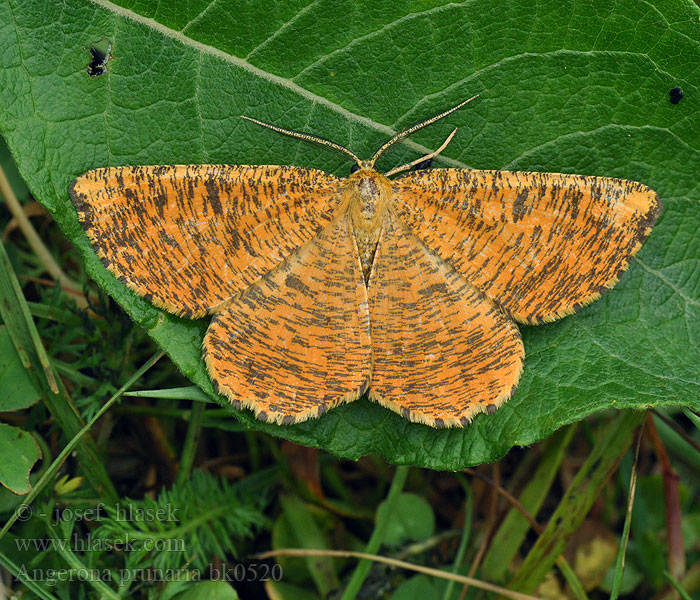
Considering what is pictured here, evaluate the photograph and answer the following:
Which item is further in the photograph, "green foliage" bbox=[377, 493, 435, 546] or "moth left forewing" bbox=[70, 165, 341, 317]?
"green foliage" bbox=[377, 493, 435, 546]

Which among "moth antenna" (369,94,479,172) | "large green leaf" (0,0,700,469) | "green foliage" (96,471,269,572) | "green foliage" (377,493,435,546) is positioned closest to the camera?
"large green leaf" (0,0,700,469)

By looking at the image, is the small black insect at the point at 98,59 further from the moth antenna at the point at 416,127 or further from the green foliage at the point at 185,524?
the green foliage at the point at 185,524

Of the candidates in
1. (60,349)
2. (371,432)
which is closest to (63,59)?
(60,349)

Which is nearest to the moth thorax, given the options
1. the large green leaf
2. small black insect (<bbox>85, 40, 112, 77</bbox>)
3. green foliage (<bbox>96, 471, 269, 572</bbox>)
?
the large green leaf

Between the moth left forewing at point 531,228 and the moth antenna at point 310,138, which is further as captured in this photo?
the moth antenna at point 310,138

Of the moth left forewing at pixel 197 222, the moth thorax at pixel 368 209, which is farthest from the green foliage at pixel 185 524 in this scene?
the moth thorax at pixel 368 209

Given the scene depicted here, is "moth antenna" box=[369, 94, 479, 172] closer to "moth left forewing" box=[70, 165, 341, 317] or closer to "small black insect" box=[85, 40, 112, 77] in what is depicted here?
"moth left forewing" box=[70, 165, 341, 317]
